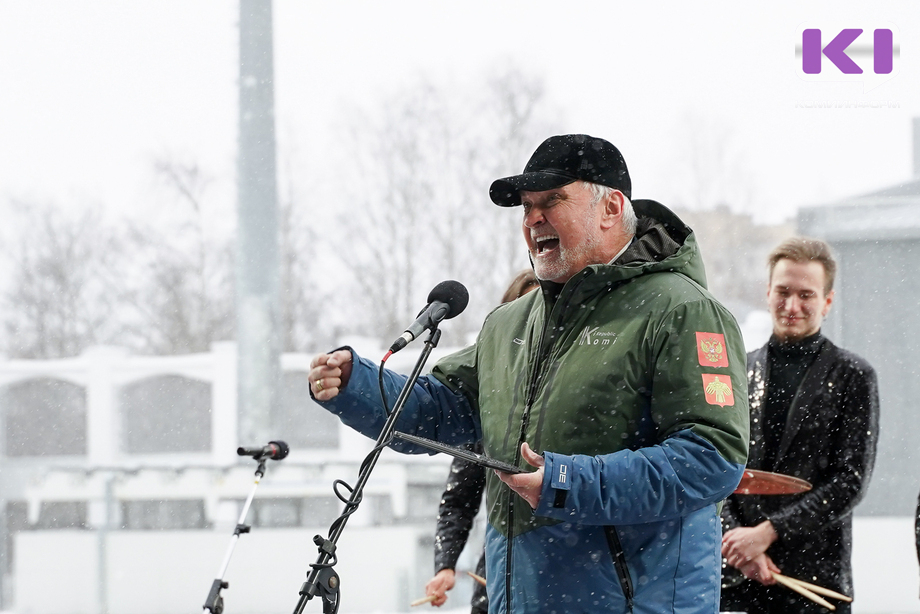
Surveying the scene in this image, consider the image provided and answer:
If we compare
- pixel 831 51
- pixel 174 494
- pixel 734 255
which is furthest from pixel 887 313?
pixel 174 494

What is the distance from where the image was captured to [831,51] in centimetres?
555

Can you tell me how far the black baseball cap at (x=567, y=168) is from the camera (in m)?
1.71

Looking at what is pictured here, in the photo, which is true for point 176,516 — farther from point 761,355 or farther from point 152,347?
point 761,355

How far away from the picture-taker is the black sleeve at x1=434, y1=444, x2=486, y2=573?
260cm

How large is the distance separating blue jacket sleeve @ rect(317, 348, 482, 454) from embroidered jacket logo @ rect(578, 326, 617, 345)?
0.36 m

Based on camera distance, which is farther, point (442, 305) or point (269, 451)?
point (269, 451)

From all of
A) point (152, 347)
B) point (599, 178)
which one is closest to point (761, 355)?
point (599, 178)

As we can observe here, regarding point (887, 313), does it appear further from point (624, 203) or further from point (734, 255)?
point (624, 203)

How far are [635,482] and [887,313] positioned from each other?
455 cm

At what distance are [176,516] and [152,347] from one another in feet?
4.52

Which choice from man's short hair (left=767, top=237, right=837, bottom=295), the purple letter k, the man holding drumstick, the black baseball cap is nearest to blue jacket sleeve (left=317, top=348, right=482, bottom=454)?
the black baseball cap

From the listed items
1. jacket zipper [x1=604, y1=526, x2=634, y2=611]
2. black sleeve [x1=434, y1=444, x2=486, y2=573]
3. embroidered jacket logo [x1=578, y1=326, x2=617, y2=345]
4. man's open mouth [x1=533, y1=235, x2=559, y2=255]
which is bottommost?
black sleeve [x1=434, y1=444, x2=486, y2=573]

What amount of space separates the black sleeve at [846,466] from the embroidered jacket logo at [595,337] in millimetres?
1214

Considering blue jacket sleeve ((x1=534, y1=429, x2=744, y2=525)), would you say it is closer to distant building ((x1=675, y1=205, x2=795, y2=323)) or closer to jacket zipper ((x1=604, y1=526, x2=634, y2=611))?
jacket zipper ((x1=604, y1=526, x2=634, y2=611))
